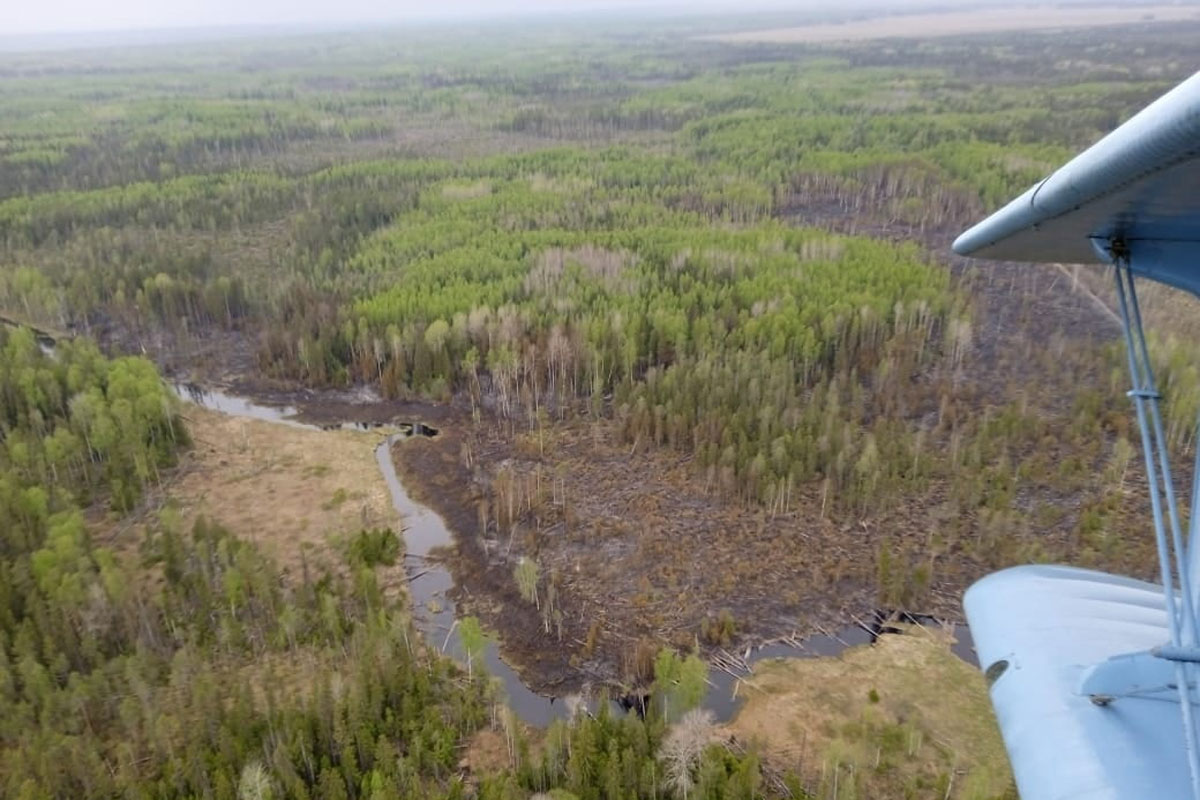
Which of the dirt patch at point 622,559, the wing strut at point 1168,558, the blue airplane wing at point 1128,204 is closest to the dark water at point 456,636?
the dirt patch at point 622,559

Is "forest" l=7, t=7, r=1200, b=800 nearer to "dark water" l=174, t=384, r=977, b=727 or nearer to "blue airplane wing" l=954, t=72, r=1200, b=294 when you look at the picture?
"dark water" l=174, t=384, r=977, b=727

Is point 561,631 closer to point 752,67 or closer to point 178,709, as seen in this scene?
point 178,709

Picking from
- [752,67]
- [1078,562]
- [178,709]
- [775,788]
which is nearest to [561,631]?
[775,788]

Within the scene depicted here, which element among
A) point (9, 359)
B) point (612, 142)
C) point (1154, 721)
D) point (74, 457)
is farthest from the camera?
point (612, 142)

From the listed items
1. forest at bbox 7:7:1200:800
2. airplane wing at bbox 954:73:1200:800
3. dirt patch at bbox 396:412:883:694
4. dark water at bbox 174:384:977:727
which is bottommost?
dark water at bbox 174:384:977:727

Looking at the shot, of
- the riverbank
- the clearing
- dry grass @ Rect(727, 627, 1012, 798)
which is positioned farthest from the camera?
the clearing

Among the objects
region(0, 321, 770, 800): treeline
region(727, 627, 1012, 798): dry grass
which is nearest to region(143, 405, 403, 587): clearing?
region(0, 321, 770, 800): treeline

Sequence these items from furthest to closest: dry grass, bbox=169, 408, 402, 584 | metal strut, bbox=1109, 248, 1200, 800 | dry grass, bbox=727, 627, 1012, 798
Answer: dry grass, bbox=169, 408, 402, 584
dry grass, bbox=727, 627, 1012, 798
metal strut, bbox=1109, 248, 1200, 800
